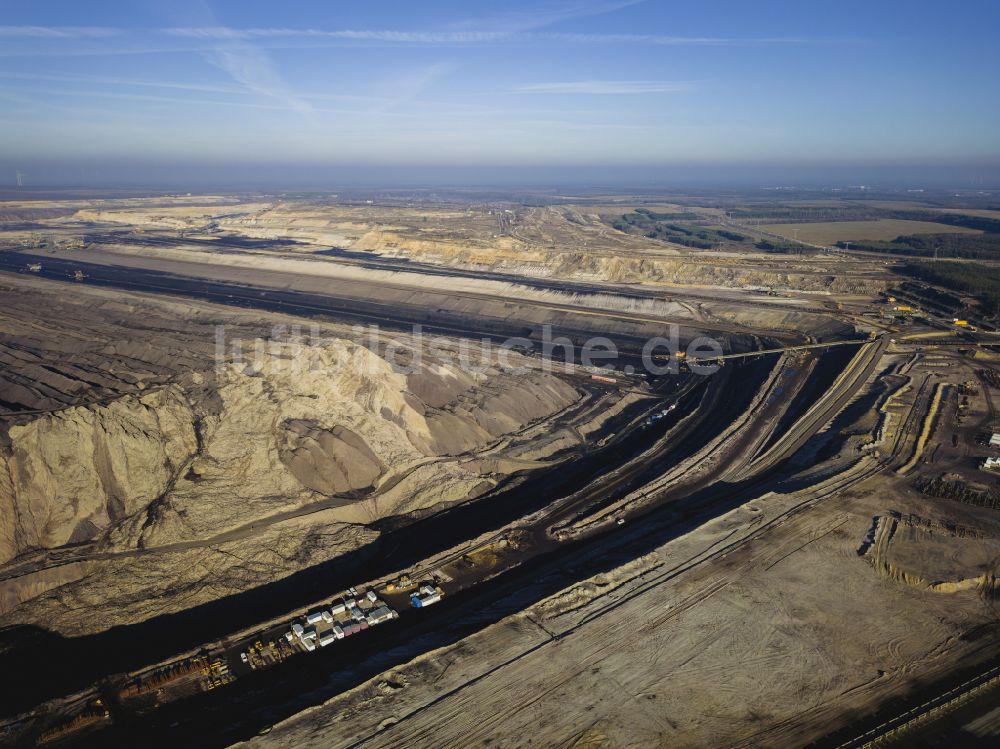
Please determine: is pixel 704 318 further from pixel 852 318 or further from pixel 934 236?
pixel 934 236

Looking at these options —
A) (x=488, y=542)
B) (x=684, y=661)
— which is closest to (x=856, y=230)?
(x=488, y=542)

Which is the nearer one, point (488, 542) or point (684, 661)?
point (684, 661)

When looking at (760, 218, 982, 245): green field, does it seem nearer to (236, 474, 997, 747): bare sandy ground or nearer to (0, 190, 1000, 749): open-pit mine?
(0, 190, 1000, 749): open-pit mine

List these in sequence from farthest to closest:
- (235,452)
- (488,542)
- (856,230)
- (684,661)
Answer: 1. (856,230)
2. (235,452)
3. (488,542)
4. (684,661)

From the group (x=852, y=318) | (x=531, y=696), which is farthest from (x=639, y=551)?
(x=852, y=318)

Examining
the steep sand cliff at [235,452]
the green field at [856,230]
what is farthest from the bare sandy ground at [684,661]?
the green field at [856,230]

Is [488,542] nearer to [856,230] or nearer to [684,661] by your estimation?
[684,661]

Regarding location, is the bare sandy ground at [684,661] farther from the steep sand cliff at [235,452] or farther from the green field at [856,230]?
the green field at [856,230]
